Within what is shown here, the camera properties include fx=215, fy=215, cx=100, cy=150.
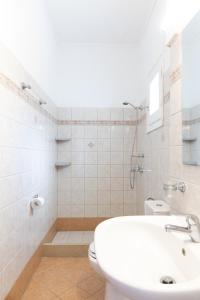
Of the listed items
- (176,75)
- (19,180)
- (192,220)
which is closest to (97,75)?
(176,75)

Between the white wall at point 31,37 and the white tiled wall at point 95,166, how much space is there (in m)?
0.71

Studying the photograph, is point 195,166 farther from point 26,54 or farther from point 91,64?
point 91,64

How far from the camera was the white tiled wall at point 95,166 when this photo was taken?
3223 mm

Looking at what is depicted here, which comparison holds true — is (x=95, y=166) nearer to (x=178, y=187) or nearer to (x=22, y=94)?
(x=22, y=94)

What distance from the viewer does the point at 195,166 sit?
3.89 feet

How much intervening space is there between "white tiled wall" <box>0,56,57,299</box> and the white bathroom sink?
2.57 feet

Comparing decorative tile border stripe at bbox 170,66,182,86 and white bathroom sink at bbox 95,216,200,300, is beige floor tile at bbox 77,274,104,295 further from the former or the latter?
decorative tile border stripe at bbox 170,66,182,86

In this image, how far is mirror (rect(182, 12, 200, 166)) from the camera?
1.19 m

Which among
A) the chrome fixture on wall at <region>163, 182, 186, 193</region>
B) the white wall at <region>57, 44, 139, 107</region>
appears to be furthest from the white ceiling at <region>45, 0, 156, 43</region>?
the chrome fixture on wall at <region>163, 182, 186, 193</region>

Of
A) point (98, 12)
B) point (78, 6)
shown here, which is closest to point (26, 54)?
point (78, 6)

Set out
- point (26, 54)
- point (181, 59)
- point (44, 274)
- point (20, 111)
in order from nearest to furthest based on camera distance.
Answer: point (181, 59) < point (20, 111) < point (26, 54) < point (44, 274)

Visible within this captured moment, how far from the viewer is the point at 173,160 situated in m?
1.53

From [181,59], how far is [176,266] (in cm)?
119

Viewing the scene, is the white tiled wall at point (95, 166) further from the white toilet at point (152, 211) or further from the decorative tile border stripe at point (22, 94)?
the white toilet at point (152, 211)
